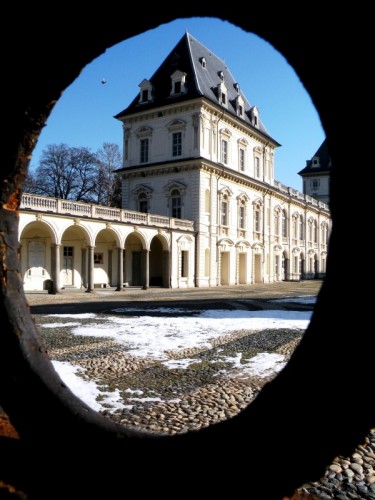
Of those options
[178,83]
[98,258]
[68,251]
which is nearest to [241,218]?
[178,83]

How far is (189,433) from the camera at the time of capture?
139 centimetres

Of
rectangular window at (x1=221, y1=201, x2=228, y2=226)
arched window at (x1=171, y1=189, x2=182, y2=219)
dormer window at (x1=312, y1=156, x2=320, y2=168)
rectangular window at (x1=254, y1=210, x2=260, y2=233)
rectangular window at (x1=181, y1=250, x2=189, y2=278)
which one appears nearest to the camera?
rectangular window at (x1=181, y1=250, x2=189, y2=278)

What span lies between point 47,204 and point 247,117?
1025 inches

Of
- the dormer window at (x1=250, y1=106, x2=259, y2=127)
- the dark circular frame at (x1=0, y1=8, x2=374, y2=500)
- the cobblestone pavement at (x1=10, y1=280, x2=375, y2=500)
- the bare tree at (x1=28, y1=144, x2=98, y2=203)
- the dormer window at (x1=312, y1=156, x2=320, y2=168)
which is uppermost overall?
the dormer window at (x1=312, y1=156, x2=320, y2=168)

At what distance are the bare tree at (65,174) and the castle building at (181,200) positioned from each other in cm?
A: 1076

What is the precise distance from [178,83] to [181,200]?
10.1 meters

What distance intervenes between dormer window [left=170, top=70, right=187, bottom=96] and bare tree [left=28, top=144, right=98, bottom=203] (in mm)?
15514

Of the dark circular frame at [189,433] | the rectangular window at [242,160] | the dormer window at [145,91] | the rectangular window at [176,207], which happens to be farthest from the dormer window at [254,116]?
the dark circular frame at [189,433]

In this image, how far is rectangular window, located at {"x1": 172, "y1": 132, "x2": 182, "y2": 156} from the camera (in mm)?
34969

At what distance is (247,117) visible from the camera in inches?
1676

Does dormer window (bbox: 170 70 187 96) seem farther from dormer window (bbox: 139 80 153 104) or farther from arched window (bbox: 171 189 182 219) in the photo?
arched window (bbox: 171 189 182 219)

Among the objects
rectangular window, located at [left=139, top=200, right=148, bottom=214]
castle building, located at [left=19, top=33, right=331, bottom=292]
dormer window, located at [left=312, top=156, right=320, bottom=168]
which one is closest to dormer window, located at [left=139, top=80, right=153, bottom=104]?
castle building, located at [left=19, top=33, right=331, bottom=292]

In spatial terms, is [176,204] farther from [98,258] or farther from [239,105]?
[239,105]

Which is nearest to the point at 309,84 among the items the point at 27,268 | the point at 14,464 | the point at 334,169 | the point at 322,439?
the point at 334,169
